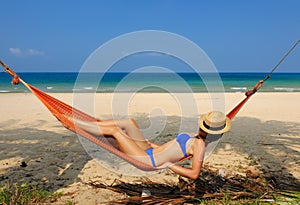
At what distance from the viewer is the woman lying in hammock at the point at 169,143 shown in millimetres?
2152

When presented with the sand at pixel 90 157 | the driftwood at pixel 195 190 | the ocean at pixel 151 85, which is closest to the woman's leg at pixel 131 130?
A: the driftwood at pixel 195 190

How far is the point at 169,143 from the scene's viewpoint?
242 cm

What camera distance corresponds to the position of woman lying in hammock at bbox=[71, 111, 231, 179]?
215 cm

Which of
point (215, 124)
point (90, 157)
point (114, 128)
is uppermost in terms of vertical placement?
point (215, 124)

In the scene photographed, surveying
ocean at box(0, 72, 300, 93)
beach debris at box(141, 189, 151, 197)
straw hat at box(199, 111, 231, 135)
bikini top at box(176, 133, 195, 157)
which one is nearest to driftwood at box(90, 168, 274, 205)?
beach debris at box(141, 189, 151, 197)

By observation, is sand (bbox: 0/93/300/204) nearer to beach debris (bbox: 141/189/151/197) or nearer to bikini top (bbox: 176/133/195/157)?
beach debris (bbox: 141/189/151/197)

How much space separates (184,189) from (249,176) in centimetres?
74

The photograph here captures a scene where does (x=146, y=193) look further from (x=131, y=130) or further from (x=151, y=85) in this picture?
(x=151, y=85)

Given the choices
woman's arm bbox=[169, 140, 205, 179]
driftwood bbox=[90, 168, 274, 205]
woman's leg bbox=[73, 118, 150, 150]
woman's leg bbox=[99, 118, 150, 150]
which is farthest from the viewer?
woman's leg bbox=[99, 118, 150, 150]

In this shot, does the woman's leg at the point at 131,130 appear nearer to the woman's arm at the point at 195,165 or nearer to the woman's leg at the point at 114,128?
the woman's leg at the point at 114,128

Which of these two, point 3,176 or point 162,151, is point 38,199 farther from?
point 162,151

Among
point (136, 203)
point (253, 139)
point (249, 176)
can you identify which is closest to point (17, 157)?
point (136, 203)

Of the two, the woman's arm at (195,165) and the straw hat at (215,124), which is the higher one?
the straw hat at (215,124)

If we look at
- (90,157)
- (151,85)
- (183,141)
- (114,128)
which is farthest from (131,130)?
(151,85)
